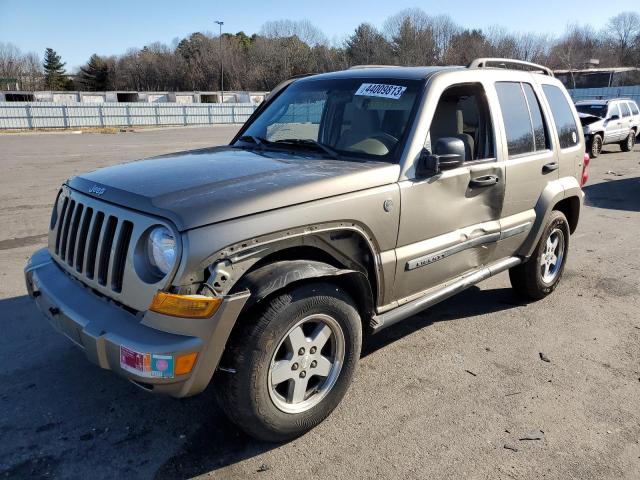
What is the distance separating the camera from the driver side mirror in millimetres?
3285

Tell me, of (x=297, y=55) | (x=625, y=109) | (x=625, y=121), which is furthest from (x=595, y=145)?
(x=297, y=55)

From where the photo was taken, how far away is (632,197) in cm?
1053

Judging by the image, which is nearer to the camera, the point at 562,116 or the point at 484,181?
the point at 484,181

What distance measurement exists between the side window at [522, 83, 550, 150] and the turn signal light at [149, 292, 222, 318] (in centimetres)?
327

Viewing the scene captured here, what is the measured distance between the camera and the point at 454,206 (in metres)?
3.60

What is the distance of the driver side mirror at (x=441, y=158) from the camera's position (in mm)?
3285

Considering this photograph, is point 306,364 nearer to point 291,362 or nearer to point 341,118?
point 291,362

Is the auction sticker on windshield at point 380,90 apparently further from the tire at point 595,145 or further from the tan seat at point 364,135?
the tire at point 595,145

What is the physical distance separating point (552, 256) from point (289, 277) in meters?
3.40

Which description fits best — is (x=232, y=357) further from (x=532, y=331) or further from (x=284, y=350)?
(x=532, y=331)

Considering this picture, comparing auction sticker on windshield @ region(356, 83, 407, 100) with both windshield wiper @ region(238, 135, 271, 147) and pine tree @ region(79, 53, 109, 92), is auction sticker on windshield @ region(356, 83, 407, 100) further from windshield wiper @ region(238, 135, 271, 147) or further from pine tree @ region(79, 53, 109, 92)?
pine tree @ region(79, 53, 109, 92)

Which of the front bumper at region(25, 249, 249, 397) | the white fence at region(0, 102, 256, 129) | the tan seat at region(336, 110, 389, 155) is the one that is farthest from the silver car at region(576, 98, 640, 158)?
the white fence at region(0, 102, 256, 129)

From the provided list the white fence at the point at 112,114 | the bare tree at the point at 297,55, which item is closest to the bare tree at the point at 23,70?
the bare tree at the point at 297,55

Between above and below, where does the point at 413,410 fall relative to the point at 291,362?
below
